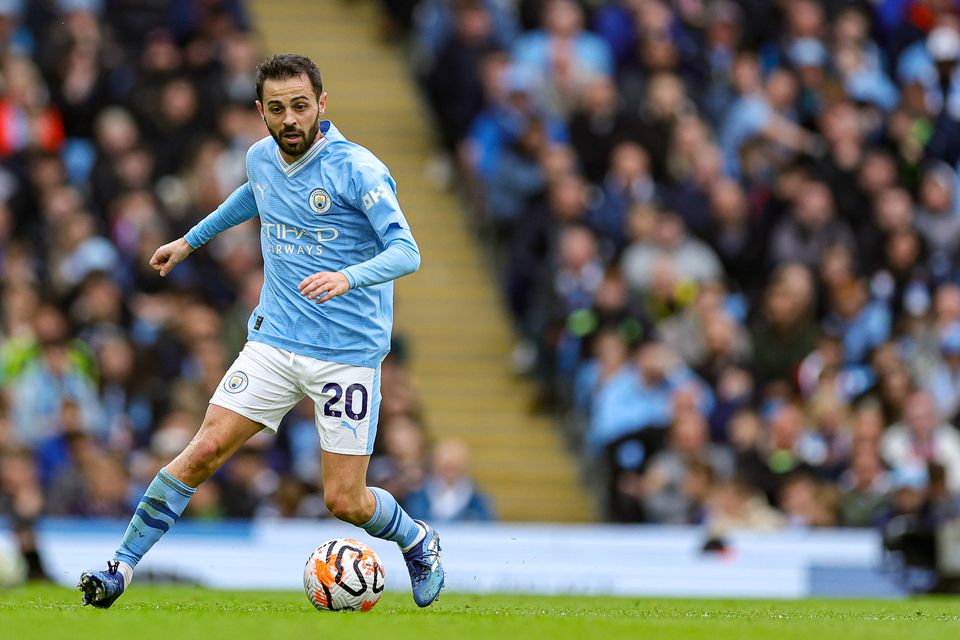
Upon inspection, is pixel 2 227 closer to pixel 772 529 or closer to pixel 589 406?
pixel 589 406

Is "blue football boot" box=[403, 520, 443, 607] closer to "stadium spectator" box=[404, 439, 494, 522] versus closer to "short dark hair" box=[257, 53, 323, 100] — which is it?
"short dark hair" box=[257, 53, 323, 100]

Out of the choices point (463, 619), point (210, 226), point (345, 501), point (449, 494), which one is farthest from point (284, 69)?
point (449, 494)

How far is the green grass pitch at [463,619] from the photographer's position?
27.2 feet

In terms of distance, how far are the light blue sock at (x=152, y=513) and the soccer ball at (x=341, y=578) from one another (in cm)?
79

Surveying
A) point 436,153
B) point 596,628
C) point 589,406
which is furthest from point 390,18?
point 596,628

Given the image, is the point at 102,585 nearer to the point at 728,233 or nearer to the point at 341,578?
the point at 341,578

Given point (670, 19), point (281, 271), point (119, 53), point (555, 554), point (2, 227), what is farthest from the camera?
point (670, 19)

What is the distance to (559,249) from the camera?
715 inches

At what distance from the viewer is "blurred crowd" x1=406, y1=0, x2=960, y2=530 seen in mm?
16344

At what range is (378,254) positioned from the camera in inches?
376

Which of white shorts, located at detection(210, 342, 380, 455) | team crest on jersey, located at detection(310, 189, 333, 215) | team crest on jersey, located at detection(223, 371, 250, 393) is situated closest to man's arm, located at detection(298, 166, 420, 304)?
team crest on jersey, located at detection(310, 189, 333, 215)

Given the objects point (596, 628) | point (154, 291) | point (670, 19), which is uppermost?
point (670, 19)

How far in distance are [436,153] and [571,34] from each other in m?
2.45

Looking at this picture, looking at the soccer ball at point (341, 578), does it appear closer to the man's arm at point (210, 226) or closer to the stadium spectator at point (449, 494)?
the man's arm at point (210, 226)
